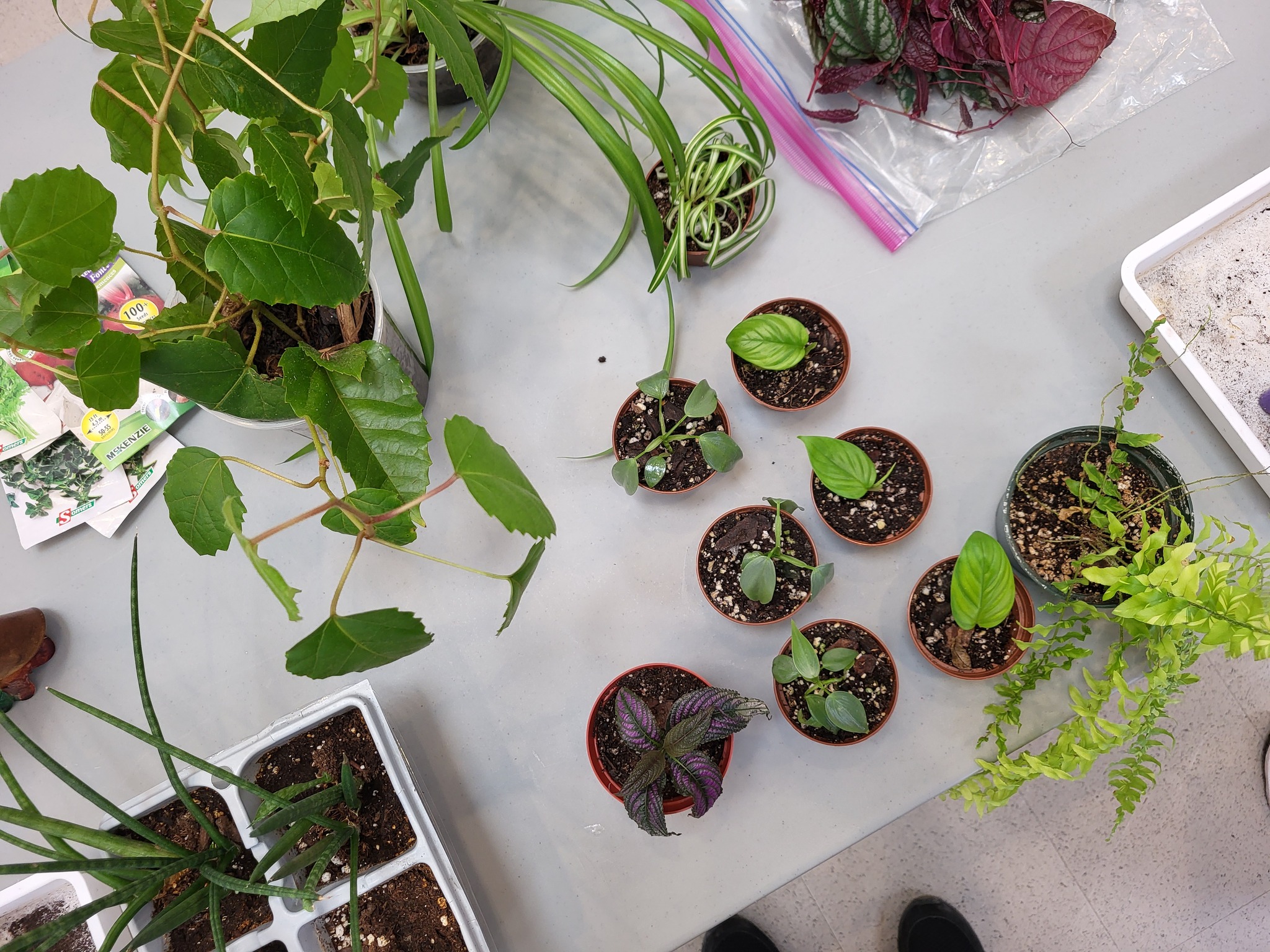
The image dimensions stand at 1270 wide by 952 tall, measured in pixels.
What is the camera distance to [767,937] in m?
1.45

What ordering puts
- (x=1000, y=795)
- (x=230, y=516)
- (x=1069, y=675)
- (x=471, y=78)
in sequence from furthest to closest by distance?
(x=1069, y=675) < (x=1000, y=795) < (x=471, y=78) < (x=230, y=516)

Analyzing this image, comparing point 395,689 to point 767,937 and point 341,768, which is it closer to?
point 341,768

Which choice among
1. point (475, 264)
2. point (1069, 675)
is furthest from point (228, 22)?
point (1069, 675)

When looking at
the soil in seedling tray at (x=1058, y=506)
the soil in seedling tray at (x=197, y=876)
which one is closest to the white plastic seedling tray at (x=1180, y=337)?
the soil in seedling tray at (x=1058, y=506)

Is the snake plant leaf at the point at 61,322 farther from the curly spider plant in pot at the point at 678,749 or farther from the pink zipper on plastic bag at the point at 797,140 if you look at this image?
the pink zipper on plastic bag at the point at 797,140

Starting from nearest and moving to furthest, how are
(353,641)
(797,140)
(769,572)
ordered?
(353,641) → (769,572) → (797,140)

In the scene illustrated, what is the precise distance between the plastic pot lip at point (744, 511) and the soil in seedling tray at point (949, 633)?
14cm

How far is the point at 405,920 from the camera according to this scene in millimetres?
912

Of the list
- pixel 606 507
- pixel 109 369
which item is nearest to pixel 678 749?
pixel 606 507

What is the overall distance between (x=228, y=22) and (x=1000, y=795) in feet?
5.00

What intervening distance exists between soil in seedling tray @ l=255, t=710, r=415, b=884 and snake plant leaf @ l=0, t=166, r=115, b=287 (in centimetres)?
58

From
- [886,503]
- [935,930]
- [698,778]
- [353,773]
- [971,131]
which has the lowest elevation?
[935,930]

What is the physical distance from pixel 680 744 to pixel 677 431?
1.37 ft

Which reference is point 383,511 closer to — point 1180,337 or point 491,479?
point 491,479
